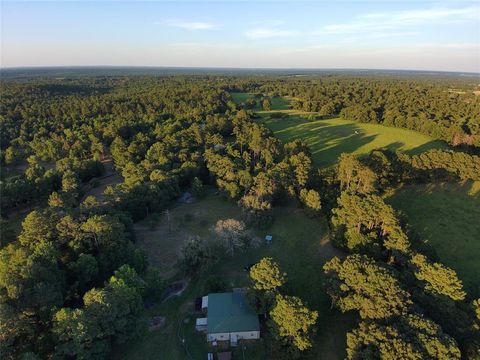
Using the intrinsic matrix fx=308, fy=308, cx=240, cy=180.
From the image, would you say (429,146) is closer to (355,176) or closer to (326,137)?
(326,137)

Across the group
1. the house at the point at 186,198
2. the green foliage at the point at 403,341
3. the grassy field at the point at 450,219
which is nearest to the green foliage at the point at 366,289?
the green foliage at the point at 403,341

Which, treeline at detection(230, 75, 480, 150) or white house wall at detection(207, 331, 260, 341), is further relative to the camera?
treeline at detection(230, 75, 480, 150)

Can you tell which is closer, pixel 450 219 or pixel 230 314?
pixel 230 314

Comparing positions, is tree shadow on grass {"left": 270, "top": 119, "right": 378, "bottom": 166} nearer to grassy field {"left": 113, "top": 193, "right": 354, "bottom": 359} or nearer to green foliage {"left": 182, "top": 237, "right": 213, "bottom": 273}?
grassy field {"left": 113, "top": 193, "right": 354, "bottom": 359}

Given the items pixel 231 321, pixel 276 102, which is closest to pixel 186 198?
pixel 231 321

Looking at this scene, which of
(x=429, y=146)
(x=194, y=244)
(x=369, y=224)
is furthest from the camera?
(x=429, y=146)

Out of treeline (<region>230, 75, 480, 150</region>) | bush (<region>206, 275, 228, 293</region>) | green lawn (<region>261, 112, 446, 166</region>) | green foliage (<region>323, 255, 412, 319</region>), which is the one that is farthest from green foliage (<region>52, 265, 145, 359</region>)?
treeline (<region>230, 75, 480, 150</region>)

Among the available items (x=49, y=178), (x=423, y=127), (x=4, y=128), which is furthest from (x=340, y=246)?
(x=4, y=128)
